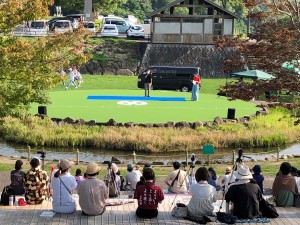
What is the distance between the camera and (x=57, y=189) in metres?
10.9

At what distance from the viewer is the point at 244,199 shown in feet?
34.3

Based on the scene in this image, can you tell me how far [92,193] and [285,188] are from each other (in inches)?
160

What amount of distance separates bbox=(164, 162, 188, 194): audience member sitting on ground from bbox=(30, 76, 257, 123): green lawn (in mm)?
14710

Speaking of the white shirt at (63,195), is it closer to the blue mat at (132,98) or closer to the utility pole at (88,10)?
the blue mat at (132,98)

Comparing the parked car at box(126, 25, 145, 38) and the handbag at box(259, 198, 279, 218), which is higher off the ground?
the parked car at box(126, 25, 145, 38)

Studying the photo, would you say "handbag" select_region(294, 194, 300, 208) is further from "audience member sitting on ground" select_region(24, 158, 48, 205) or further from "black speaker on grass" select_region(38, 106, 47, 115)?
"black speaker on grass" select_region(38, 106, 47, 115)

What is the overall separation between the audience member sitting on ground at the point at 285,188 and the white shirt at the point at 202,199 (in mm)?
1975

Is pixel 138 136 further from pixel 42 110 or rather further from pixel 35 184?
pixel 35 184

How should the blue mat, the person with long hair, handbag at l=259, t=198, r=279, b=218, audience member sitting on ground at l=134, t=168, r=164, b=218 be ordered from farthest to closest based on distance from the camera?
the blue mat, the person with long hair, handbag at l=259, t=198, r=279, b=218, audience member sitting on ground at l=134, t=168, r=164, b=218

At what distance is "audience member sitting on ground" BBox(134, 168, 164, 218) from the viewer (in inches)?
415

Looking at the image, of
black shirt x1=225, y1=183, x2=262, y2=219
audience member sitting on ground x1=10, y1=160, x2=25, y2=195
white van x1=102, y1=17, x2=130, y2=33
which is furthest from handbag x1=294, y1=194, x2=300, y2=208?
white van x1=102, y1=17, x2=130, y2=33

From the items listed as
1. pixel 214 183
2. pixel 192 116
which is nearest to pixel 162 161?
pixel 192 116

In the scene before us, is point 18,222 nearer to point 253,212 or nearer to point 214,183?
point 253,212

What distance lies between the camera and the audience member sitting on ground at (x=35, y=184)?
11.4 metres
